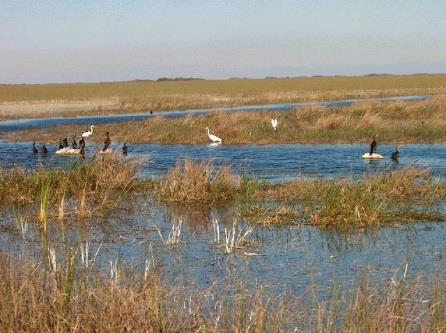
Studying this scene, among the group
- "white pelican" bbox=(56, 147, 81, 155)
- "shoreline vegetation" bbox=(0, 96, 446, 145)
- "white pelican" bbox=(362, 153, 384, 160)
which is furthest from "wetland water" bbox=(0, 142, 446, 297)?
"shoreline vegetation" bbox=(0, 96, 446, 145)

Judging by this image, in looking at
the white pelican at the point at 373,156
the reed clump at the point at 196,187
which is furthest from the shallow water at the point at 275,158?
the reed clump at the point at 196,187

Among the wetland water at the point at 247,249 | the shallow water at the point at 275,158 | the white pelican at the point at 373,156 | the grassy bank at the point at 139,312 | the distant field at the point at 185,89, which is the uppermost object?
the grassy bank at the point at 139,312

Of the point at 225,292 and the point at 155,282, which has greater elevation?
the point at 155,282

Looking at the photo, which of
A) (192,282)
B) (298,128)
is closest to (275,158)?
(298,128)

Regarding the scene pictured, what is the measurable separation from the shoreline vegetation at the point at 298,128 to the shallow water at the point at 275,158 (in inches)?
50.5

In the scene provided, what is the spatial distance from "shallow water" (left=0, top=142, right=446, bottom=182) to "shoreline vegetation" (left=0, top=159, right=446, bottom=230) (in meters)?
1.64

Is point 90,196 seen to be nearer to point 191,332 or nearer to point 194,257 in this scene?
point 194,257

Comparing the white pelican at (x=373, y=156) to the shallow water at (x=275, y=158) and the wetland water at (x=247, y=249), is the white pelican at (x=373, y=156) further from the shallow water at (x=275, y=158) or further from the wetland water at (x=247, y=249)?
the wetland water at (x=247, y=249)

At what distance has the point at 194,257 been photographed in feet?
31.1

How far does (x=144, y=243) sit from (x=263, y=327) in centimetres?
509

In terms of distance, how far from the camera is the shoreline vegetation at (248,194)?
11570mm

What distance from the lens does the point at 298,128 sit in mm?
29922

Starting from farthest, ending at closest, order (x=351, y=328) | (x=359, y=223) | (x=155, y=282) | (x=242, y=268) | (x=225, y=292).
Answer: (x=359, y=223)
(x=242, y=268)
(x=225, y=292)
(x=155, y=282)
(x=351, y=328)

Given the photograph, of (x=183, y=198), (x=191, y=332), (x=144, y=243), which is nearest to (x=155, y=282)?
(x=191, y=332)
